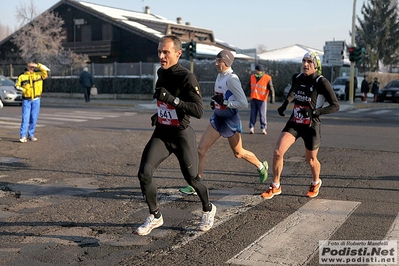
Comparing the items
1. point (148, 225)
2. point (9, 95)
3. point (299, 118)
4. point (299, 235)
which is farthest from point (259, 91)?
point (9, 95)

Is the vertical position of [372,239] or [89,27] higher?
[89,27]

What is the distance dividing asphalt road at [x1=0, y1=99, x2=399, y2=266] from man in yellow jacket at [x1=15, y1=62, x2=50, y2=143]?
78cm

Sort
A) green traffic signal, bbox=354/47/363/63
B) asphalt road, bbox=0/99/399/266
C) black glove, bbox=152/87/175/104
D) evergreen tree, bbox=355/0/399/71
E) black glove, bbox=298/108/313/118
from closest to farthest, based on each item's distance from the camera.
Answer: asphalt road, bbox=0/99/399/266 → black glove, bbox=152/87/175/104 → black glove, bbox=298/108/313/118 → green traffic signal, bbox=354/47/363/63 → evergreen tree, bbox=355/0/399/71

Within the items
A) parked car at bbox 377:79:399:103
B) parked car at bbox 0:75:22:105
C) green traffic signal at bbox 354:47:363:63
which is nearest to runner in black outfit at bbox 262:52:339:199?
parked car at bbox 0:75:22:105

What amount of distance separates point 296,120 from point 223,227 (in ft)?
6.62

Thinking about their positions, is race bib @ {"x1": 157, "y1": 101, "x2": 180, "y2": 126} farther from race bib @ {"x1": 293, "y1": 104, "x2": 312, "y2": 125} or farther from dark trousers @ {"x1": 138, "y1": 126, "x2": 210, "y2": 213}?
race bib @ {"x1": 293, "y1": 104, "x2": 312, "y2": 125}

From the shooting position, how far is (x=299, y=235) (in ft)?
16.5

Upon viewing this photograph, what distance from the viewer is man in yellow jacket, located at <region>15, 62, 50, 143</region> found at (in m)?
11.5

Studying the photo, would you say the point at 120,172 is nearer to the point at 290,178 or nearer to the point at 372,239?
the point at 290,178

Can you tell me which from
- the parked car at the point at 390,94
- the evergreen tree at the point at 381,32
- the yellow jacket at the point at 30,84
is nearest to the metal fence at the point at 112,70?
the parked car at the point at 390,94

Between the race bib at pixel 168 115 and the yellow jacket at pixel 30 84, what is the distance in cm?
733

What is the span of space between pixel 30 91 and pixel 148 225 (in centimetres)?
757

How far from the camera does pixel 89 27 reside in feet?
155

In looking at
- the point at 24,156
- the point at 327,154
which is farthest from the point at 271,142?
the point at 24,156
